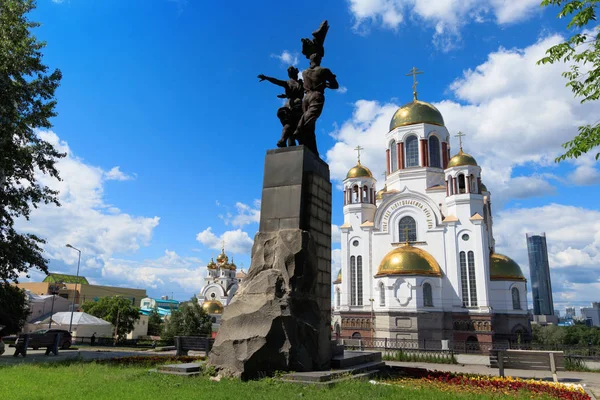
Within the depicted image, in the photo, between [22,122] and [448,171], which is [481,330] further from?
[22,122]

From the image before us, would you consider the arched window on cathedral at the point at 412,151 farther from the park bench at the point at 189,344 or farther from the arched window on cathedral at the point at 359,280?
the park bench at the point at 189,344

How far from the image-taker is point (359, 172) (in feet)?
126

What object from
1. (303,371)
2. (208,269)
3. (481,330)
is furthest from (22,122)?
(208,269)

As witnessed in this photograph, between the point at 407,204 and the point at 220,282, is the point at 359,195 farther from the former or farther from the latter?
the point at 220,282

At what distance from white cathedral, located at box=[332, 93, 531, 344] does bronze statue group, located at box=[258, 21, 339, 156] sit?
2327cm

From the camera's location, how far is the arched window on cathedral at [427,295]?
101 ft

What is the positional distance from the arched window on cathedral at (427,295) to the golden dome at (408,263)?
3.18 feet

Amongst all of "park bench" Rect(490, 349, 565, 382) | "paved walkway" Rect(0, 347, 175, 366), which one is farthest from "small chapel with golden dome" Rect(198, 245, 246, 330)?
"park bench" Rect(490, 349, 565, 382)

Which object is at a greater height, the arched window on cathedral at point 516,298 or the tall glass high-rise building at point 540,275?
the tall glass high-rise building at point 540,275

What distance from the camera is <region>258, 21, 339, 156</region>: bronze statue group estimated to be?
362 inches

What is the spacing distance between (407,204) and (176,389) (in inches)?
1244

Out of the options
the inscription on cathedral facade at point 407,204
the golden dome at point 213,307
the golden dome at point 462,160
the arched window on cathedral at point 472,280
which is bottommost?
the golden dome at point 213,307

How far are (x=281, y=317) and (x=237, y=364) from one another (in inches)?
37.3

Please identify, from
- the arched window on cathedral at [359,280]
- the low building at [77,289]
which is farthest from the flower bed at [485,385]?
the low building at [77,289]
